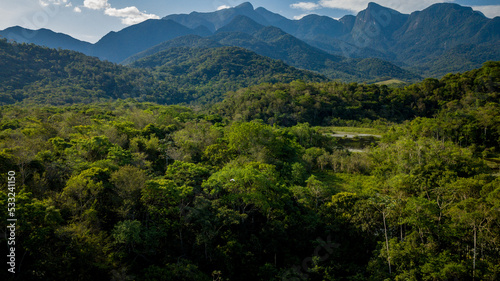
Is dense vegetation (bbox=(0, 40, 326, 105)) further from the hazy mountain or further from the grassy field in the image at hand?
the grassy field

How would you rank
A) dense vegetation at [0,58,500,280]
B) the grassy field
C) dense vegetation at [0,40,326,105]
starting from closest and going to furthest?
dense vegetation at [0,58,500,280] → the grassy field → dense vegetation at [0,40,326,105]

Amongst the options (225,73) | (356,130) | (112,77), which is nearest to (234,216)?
(356,130)

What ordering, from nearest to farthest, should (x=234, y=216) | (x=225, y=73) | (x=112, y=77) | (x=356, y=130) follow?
(x=234, y=216)
(x=356, y=130)
(x=112, y=77)
(x=225, y=73)

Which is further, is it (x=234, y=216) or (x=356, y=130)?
(x=356, y=130)

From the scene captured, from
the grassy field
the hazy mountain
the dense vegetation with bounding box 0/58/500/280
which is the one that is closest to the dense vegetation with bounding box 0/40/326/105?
the hazy mountain

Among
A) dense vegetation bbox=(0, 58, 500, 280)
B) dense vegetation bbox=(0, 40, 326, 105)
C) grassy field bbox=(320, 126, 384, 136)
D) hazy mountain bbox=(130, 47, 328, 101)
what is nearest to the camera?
dense vegetation bbox=(0, 58, 500, 280)

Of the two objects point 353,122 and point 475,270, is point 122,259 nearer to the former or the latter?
point 475,270

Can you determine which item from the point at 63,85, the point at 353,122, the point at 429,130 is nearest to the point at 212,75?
the point at 63,85

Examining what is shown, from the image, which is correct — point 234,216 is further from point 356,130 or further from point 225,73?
point 225,73

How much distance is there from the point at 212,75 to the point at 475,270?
172 meters

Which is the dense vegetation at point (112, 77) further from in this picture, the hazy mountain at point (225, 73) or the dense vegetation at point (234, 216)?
the dense vegetation at point (234, 216)

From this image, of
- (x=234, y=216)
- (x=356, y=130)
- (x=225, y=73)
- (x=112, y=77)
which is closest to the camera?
(x=234, y=216)

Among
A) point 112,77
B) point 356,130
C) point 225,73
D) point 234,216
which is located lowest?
point 234,216

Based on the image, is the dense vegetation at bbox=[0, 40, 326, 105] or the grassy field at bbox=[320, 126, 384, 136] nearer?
the grassy field at bbox=[320, 126, 384, 136]
